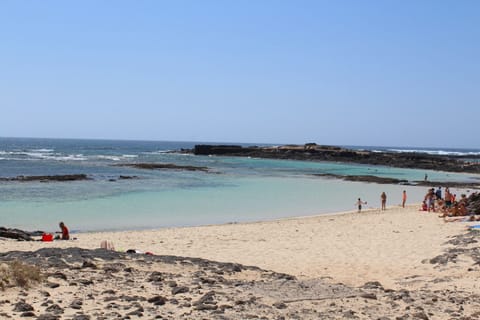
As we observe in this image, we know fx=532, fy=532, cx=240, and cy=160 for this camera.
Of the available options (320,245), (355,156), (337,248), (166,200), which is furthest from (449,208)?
(355,156)

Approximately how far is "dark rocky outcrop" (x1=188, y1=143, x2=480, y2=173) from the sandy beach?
50402mm

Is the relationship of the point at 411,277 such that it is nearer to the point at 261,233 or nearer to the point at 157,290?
the point at 157,290

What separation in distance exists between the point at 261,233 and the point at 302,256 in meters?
4.47

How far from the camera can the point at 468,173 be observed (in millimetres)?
59844

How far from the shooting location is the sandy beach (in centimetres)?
934

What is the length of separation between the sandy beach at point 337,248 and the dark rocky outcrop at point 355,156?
50402 mm

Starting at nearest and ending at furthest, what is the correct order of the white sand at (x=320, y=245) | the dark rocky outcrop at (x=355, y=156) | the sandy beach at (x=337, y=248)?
1. the sandy beach at (x=337, y=248)
2. the white sand at (x=320, y=245)
3. the dark rocky outcrop at (x=355, y=156)

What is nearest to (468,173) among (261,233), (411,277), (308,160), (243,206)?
(308,160)

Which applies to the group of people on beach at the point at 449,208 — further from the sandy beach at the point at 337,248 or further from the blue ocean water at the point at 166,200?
the blue ocean water at the point at 166,200

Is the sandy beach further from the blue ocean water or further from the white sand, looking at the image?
the blue ocean water

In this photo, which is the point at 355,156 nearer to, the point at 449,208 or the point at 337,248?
the point at 449,208

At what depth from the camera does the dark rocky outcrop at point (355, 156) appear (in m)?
68.4

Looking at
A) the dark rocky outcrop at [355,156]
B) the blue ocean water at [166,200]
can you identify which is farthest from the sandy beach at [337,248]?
the dark rocky outcrop at [355,156]

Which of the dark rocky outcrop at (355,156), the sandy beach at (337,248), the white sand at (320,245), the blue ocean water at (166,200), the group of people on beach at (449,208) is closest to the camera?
the sandy beach at (337,248)
